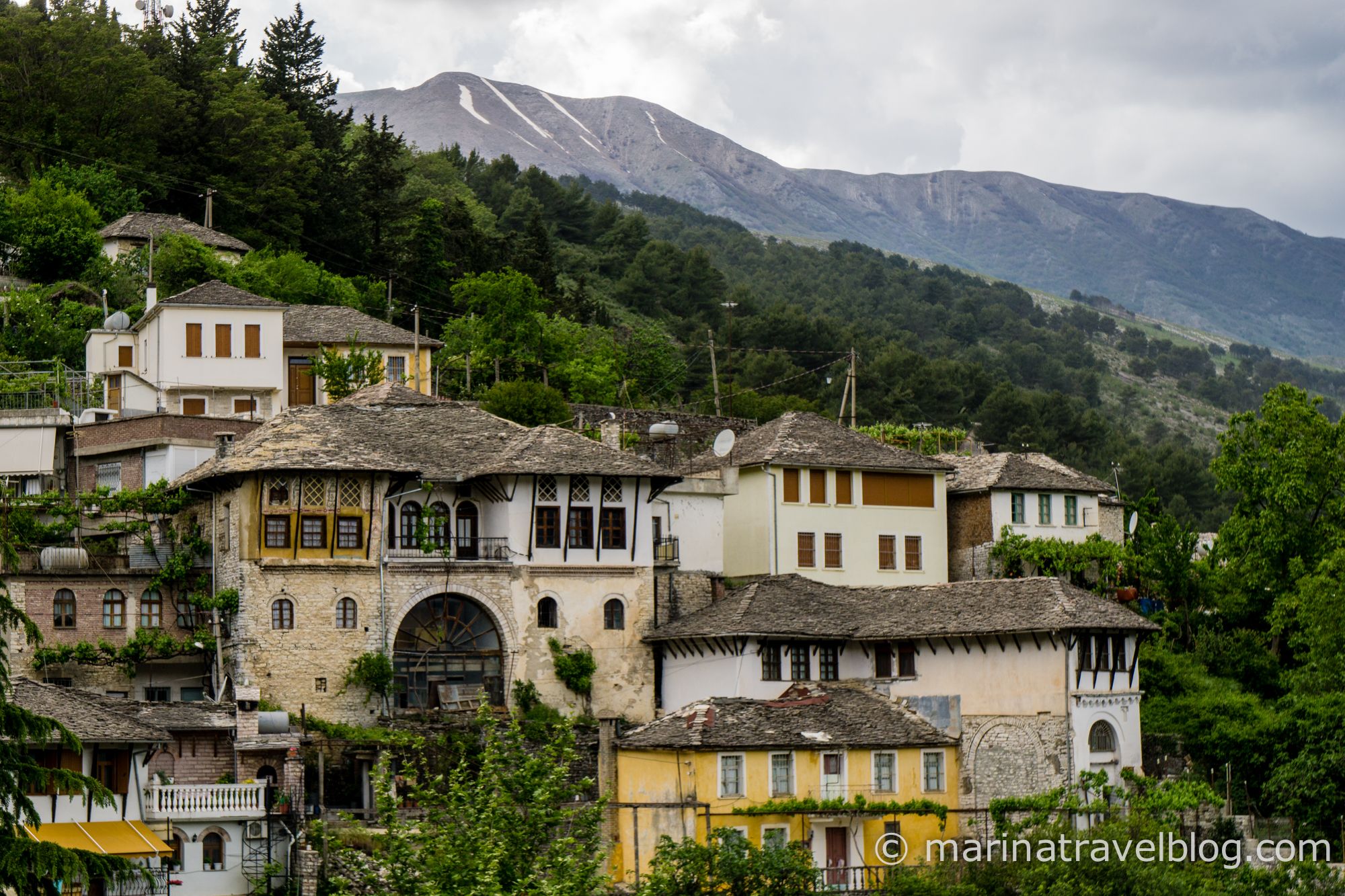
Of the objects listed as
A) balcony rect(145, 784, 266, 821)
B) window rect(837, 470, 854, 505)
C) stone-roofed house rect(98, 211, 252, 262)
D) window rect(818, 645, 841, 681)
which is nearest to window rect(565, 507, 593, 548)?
window rect(818, 645, 841, 681)

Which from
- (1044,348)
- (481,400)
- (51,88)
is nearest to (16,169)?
(51,88)

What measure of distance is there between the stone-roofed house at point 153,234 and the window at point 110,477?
19.2m

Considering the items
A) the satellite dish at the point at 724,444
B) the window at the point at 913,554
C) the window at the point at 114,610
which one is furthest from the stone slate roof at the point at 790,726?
the window at the point at 114,610

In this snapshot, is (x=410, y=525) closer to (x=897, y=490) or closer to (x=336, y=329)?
(x=897, y=490)

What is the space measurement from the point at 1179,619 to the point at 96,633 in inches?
1312

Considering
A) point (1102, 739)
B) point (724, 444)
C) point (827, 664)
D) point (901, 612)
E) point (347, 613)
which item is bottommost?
point (1102, 739)

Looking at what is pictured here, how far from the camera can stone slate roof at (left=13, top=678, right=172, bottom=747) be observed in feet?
143

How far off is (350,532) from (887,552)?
18.7 meters

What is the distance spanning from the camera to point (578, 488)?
55719 millimetres

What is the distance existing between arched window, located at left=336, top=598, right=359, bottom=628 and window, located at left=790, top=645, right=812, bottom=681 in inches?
465

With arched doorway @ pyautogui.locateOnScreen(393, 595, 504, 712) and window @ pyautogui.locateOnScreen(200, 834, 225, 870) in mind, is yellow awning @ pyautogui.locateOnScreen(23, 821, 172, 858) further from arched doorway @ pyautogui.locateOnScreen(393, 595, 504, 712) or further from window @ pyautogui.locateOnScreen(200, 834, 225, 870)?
arched doorway @ pyautogui.locateOnScreen(393, 595, 504, 712)

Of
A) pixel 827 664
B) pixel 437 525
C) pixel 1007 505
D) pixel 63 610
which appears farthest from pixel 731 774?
pixel 1007 505

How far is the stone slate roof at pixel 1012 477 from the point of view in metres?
66.8

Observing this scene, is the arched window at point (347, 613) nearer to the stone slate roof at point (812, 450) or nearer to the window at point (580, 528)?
the window at point (580, 528)
